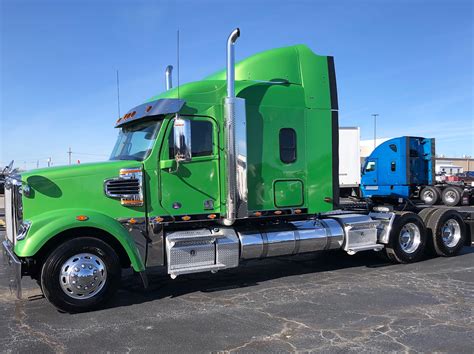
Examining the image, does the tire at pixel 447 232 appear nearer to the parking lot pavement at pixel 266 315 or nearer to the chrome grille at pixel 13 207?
the parking lot pavement at pixel 266 315

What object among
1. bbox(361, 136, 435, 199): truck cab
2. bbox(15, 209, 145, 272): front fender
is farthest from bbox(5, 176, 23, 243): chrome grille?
bbox(361, 136, 435, 199): truck cab

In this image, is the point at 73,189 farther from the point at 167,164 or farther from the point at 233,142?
the point at 233,142

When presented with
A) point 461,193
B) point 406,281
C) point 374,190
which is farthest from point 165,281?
→ point 461,193

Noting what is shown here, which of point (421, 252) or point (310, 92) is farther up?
point (310, 92)

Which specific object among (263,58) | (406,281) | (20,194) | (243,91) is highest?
(263,58)

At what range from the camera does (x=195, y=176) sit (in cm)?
641

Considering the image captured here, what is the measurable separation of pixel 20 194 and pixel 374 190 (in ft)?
51.3

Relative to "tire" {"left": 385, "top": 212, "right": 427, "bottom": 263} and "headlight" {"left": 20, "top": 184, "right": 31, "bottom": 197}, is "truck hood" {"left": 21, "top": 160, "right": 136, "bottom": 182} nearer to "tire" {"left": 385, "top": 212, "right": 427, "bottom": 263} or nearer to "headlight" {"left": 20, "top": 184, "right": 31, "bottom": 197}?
"headlight" {"left": 20, "top": 184, "right": 31, "bottom": 197}

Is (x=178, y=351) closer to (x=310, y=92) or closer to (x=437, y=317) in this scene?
(x=437, y=317)

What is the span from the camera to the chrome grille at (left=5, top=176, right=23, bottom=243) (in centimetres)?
581

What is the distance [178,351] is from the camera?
429cm

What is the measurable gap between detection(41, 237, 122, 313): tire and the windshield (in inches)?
54.3

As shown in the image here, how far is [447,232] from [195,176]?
565 cm

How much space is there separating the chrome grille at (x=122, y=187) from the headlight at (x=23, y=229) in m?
1.01
